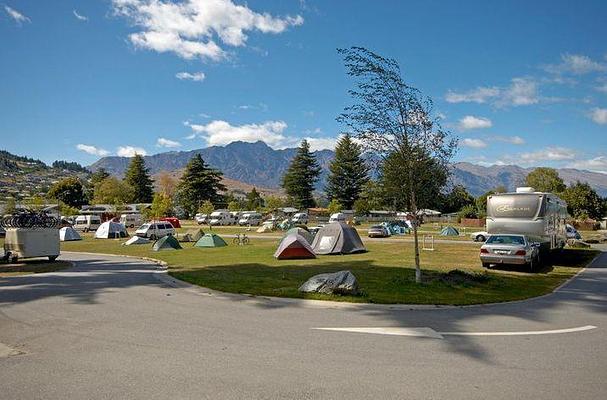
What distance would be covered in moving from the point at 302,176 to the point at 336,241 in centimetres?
7081

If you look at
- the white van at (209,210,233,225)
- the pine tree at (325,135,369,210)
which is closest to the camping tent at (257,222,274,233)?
the white van at (209,210,233,225)

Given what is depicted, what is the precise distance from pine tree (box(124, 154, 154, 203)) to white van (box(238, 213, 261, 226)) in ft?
153

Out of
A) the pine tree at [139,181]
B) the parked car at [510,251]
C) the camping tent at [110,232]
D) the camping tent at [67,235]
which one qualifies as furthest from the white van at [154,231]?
the pine tree at [139,181]

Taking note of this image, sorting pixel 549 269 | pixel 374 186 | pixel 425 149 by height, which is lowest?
pixel 549 269

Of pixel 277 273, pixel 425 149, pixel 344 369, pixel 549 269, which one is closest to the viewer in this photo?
pixel 344 369

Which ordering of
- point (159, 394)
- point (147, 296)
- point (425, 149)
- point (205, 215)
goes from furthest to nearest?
point (205, 215) → point (425, 149) → point (147, 296) → point (159, 394)

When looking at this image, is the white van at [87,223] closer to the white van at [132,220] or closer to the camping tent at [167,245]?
the white van at [132,220]

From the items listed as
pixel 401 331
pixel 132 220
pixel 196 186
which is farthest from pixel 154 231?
pixel 196 186

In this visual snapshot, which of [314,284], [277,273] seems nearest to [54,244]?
[277,273]

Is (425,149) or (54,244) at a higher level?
(425,149)

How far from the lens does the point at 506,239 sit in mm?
20281

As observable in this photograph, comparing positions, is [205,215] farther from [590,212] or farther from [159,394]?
[159,394]

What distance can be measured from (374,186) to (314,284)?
170 inches

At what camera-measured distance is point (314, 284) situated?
1183cm
